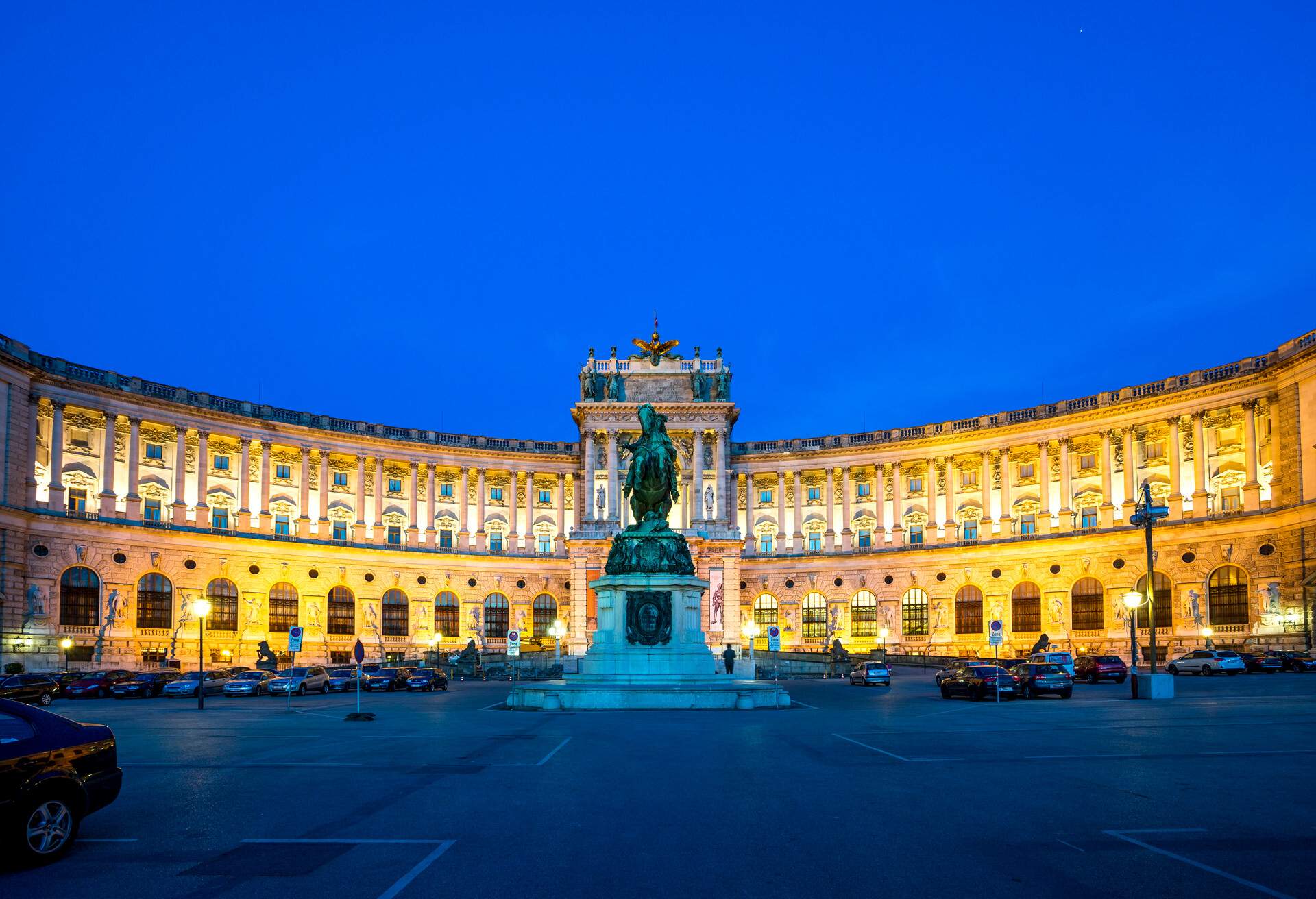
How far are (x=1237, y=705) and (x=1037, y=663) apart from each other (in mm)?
11390

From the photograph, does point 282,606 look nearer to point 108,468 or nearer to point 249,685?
point 108,468

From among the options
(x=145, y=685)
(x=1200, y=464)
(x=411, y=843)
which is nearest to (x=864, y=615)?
(x=1200, y=464)

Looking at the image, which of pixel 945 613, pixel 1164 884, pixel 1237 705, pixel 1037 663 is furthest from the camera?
pixel 945 613

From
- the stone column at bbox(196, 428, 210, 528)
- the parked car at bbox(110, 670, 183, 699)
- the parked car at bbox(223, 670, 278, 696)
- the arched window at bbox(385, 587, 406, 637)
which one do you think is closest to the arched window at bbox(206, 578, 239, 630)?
the stone column at bbox(196, 428, 210, 528)

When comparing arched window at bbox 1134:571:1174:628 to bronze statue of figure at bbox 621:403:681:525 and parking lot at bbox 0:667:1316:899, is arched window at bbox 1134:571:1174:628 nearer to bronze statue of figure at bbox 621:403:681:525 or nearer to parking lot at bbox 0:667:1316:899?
bronze statue of figure at bbox 621:403:681:525

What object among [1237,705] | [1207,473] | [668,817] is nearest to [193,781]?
[668,817]

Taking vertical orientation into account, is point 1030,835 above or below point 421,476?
below

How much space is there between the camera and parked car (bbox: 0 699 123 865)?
35.0ft

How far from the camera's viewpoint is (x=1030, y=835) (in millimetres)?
11781

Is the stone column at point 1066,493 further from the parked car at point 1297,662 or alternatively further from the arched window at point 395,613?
the arched window at point 395,613

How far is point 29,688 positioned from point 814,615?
213 feet

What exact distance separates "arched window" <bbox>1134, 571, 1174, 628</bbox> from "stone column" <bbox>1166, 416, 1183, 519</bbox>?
16.0 ft

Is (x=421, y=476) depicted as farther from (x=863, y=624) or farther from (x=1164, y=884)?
(x=1164, y=884)

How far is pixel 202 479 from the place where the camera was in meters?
81.1
